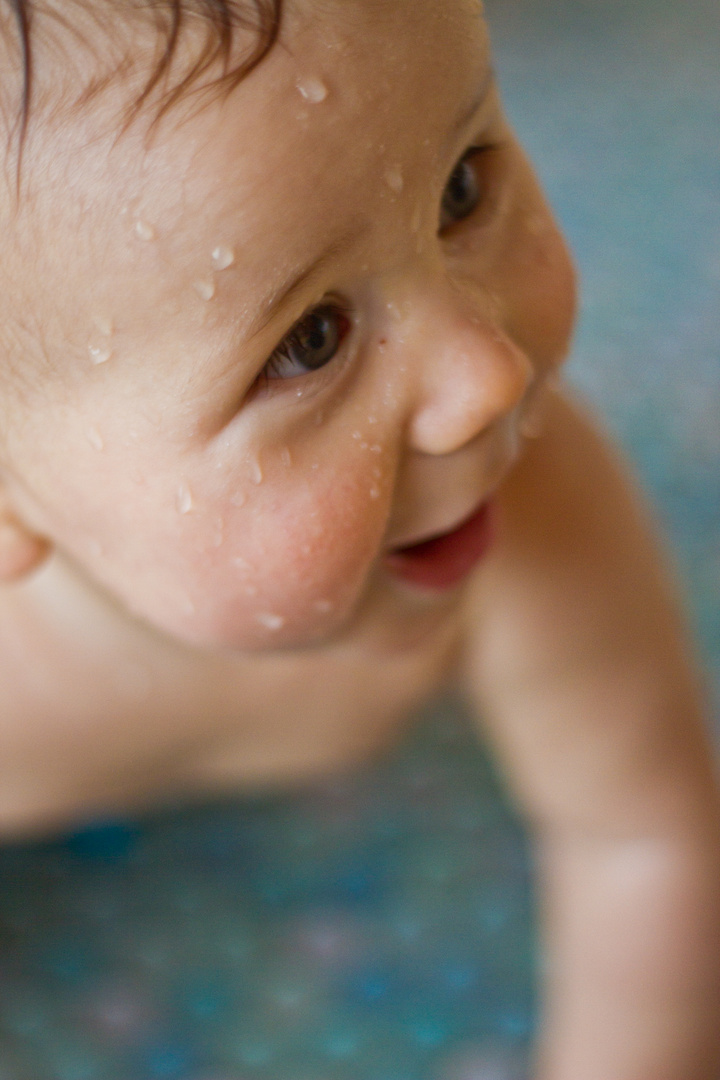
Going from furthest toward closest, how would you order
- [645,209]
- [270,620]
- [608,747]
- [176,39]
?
[645,209] < [608,747] < [270,620] < [176,39]

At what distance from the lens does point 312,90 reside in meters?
0.33

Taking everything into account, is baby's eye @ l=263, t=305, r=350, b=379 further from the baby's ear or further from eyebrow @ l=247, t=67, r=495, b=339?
the baby's ear

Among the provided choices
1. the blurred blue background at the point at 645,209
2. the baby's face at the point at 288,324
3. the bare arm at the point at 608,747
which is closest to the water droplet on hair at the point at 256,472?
the baby's face at the point at 288,324

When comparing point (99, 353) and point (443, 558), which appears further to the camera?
point (443, 558)

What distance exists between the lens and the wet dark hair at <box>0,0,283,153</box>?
1.05 ft

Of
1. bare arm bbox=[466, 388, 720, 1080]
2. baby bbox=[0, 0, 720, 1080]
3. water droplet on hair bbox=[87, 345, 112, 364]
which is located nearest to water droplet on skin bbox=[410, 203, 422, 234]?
baby bbox=[0, 0, 720, 1080]

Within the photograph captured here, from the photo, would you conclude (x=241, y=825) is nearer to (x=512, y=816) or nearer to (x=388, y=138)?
(x=512, y=816)

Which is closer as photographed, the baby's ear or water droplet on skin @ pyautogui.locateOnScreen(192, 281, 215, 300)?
water droplet on skin @ pyautogui.locateOnScreen(192, 281, 215, 300)

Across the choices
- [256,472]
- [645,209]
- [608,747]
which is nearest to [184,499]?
[256,472]

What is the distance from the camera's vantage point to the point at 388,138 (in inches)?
13.7

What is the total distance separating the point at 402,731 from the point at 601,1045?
0.21 m

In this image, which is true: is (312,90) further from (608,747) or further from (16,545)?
(608,747)

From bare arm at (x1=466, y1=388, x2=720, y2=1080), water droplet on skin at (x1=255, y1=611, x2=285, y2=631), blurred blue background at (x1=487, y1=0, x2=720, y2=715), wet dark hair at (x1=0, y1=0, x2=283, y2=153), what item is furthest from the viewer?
blurred blue background at (x1=487, y1=0, x2=720, y2=715)

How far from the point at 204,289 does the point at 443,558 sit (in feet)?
0.55
